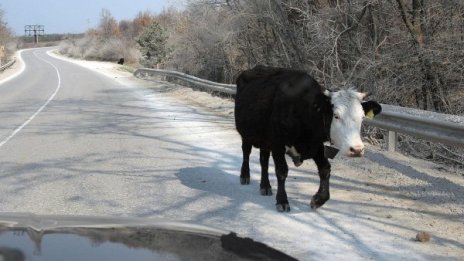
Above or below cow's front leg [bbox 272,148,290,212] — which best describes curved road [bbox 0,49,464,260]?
below

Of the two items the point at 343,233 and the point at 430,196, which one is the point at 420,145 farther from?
the point at 343,233

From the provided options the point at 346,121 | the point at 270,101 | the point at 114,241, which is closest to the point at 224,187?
the point at 270,101

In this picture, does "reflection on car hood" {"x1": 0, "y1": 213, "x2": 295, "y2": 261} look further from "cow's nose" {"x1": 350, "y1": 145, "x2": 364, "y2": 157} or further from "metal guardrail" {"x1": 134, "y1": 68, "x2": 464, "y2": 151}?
"metal guardrail" {"x1": 134, "y1": 68, "x2": 464, "y2": 151}

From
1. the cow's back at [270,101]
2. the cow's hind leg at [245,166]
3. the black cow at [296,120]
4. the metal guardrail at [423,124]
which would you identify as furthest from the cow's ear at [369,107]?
the cow's hind leg at [245,166]

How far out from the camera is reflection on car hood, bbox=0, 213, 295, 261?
7.04 ft

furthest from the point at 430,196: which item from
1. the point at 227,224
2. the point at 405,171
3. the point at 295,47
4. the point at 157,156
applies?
the point at 295,47

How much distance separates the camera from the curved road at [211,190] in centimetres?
518

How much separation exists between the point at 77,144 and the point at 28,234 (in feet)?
29.1

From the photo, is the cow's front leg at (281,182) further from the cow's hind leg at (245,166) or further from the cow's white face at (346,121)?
the cow's hind leg at (245,166)

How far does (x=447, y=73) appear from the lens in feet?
38.4

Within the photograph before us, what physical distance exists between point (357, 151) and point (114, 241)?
3.35 meters

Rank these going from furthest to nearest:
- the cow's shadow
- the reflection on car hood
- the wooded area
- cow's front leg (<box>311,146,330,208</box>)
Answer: the wooded area
the cow's shadow
cow's front leg (<box>311,146,330,208</box>)
the reflection on car hood

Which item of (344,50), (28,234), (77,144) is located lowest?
(77,144)

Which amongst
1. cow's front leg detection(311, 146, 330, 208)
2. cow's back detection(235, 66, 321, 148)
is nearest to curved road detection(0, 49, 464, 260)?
cow's front leg detection(311, 146, 330, 208)
